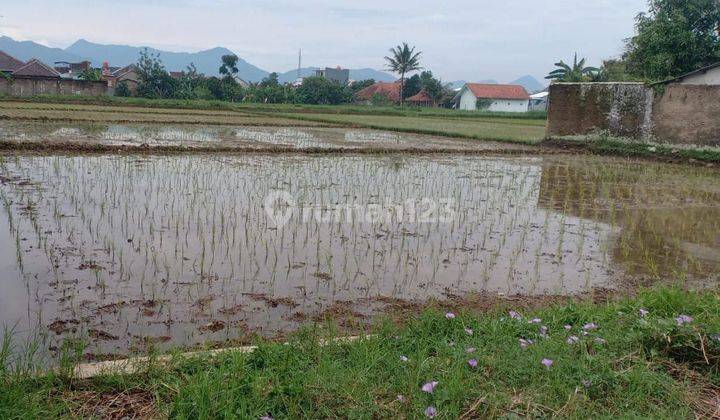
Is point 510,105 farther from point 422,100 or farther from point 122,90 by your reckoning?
point 122,90

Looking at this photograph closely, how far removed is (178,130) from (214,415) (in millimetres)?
14366

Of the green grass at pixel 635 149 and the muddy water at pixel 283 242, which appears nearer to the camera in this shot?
the muddy water at pixel 283 242

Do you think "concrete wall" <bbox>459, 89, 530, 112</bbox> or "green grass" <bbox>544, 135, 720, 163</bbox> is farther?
"concrete wall" <bbox>459, 89, 530, 112</bbox>

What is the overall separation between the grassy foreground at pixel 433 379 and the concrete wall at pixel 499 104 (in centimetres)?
5177

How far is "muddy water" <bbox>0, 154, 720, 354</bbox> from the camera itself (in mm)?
3516

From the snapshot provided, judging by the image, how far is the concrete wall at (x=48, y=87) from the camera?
28725mm

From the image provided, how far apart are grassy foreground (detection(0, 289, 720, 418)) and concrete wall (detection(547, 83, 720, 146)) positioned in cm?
1226

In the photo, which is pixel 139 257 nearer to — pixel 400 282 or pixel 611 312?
pixel 400 282

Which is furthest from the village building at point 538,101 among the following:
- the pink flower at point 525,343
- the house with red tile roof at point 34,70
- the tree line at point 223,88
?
the pink flower at point 525,343

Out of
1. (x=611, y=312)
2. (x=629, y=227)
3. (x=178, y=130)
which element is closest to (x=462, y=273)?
(x=611, y=312)

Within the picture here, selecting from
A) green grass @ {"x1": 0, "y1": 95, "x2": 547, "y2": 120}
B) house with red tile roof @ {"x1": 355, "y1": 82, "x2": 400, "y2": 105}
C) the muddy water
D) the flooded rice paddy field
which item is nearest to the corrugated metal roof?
house with red tile roof @ {"x1": 355, "y1": 82, "x2": 400, "y2": 105}

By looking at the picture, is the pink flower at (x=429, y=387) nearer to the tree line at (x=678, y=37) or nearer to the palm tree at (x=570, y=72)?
the tree line at (x=678, y=37)

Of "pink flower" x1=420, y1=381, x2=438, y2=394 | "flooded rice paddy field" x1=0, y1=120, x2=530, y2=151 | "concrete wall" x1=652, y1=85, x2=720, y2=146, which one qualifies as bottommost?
"pink flower" x1=420, y1=381, x2=438, y2=394

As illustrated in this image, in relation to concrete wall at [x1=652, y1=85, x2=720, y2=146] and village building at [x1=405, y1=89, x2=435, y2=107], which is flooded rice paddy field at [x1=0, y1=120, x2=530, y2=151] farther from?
village building at [x1=405, y1=89, x2=435, y2=107]
